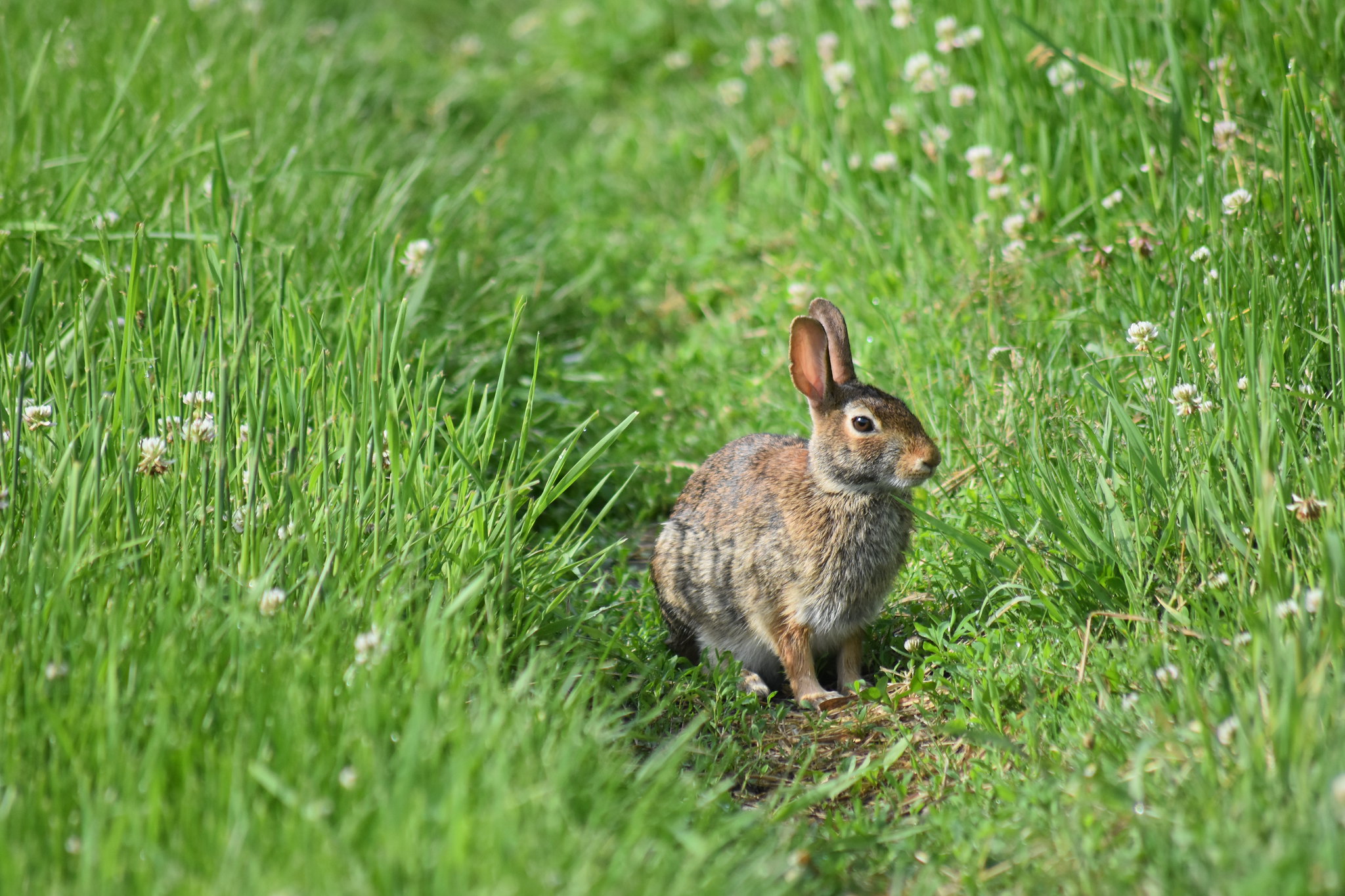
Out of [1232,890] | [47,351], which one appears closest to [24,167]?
[47,351]

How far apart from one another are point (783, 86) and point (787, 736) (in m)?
4.39

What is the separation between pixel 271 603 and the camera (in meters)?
2.98

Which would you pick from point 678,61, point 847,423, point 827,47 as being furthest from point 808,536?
point 678,61

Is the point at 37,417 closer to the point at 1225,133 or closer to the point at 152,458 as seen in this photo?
the point at 152,458

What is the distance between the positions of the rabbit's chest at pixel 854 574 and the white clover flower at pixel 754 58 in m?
4.06

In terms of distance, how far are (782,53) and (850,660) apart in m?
4.17

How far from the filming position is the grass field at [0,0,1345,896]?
8.23 ft

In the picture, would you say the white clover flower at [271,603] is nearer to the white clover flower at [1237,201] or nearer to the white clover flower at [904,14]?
the white clover flower at [1237,201]

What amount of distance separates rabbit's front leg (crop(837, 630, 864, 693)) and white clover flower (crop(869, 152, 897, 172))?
2.56m

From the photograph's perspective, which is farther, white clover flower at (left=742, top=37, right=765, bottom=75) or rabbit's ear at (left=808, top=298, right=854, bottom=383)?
white clover flower at (left=742, top=37, right=765, bottom=75)

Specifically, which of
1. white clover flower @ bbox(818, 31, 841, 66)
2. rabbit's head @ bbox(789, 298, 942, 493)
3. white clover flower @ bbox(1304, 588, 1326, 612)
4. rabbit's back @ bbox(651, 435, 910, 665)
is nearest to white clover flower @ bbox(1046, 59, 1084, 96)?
white clover flower @ bbox(818, 31, 841, 66)

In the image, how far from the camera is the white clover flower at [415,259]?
4984 mm

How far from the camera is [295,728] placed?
2539 mm

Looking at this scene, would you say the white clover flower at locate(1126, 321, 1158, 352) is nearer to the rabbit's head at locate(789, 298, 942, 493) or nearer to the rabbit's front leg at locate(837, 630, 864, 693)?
the rabbit's head at locate(789, 298, 942, 493)
